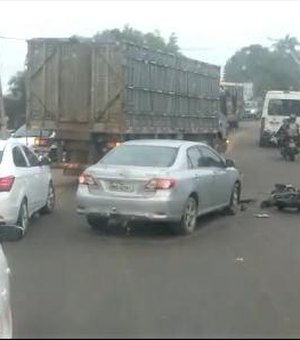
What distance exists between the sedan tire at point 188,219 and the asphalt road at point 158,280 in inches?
6.4

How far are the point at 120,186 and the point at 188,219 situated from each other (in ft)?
3.92

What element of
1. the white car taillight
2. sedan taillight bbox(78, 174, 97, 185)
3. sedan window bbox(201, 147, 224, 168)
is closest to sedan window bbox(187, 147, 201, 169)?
sedan window bbox(201, 147, 224, 168)

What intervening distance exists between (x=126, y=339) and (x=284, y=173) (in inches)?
831

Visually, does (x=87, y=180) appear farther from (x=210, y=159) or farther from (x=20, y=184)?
(x=210, y=159)

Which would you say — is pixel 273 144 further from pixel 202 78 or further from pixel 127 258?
pixel 127 258

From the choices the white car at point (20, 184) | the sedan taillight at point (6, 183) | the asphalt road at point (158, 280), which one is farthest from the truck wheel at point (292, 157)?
the sedan taillight at point (6, 183)

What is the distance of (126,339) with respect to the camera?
354 cm

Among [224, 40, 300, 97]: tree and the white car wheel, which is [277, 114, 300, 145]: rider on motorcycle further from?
[224, 40, 300, 97]: tree

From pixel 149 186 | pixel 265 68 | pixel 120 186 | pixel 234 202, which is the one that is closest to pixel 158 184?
pixel 149 186

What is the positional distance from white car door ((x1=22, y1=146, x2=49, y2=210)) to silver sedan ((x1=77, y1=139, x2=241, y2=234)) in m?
1.03

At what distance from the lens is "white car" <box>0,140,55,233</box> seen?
36.7 ft

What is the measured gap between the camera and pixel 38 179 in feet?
42.3

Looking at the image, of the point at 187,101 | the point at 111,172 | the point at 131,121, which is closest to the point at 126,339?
the point at 111,172

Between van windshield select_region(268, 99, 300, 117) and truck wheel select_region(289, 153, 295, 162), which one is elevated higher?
van windshield select_region(268, 99, 300, 117)
